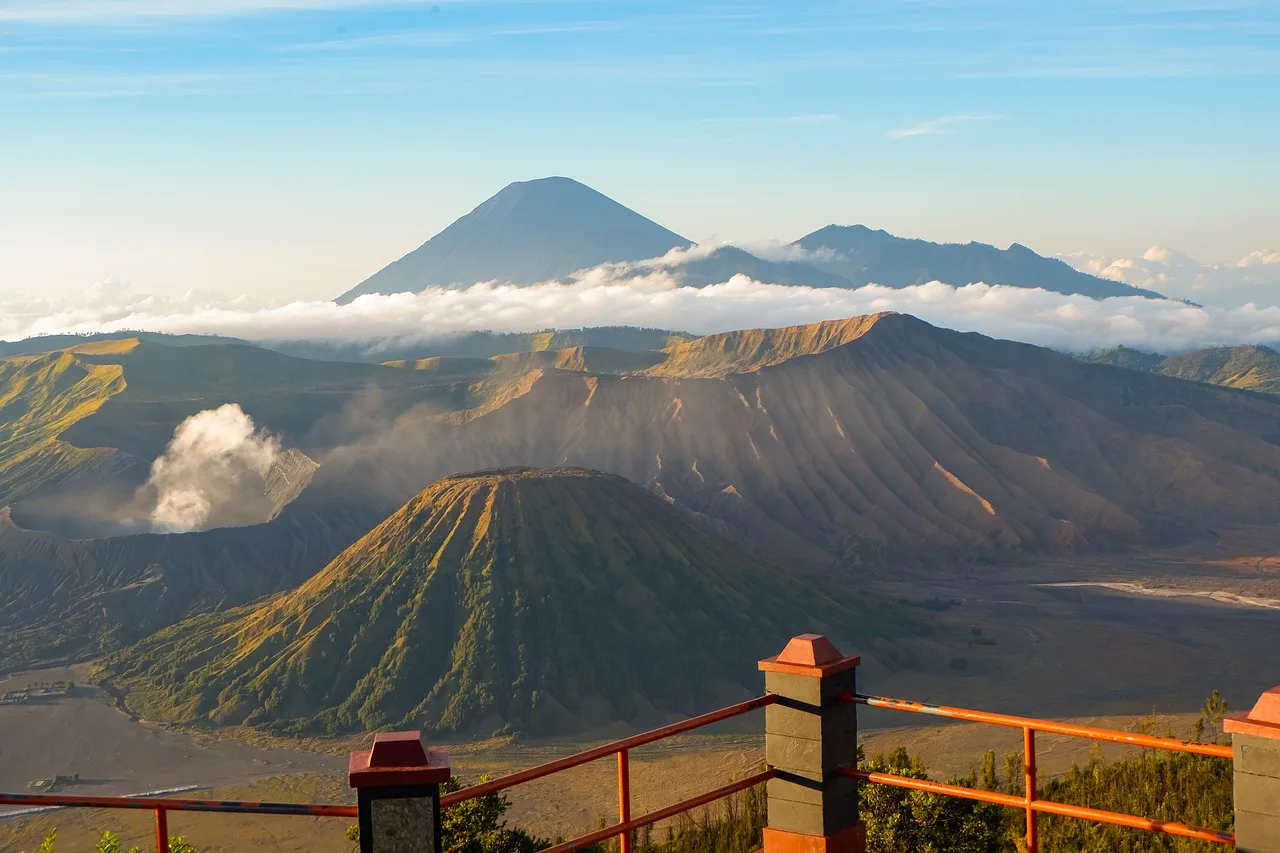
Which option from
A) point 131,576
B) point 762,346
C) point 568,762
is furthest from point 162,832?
point 762,346

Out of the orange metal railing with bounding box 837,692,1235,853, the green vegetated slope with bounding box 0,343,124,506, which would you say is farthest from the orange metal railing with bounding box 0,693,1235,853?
the green vegetated slope with bounding box 0,343,124,506

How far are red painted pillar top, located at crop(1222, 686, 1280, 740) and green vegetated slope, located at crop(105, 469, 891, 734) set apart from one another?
55.2 metres

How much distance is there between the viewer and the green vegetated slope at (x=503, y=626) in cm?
6494

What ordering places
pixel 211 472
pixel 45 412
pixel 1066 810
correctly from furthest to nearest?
1. pixel 45 412
2. pixel 211 472
3. pixel 1066 810

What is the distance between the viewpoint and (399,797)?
26.8 feet

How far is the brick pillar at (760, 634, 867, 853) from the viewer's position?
10.7 meters

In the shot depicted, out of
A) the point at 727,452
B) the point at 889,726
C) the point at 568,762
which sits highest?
the point at 568,762

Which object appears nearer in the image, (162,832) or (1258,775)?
(1258,775)

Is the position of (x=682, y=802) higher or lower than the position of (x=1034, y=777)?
lower

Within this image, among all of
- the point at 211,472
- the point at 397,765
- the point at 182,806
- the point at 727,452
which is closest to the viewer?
the point at 397,765

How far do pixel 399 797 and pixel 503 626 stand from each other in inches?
2436

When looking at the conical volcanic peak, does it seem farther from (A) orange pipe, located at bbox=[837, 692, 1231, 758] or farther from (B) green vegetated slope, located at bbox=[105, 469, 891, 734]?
(A) orange pipe, located at bbox=[837, 692, 1231, 758]

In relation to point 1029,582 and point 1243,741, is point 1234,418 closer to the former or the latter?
point 1029,582

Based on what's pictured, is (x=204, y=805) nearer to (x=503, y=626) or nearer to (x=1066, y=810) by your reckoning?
(x=1066, y=810)
